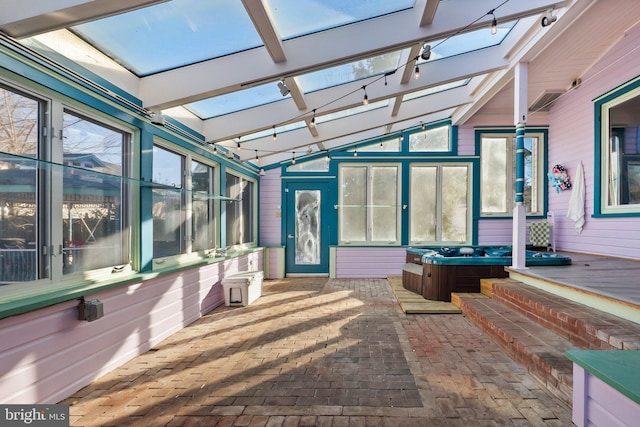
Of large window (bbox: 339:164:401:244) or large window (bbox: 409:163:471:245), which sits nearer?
large window (bbox: 409:163:471:245)

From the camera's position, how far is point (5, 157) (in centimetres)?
186

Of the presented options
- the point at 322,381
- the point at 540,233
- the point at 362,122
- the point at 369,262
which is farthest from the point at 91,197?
the point at 540,233

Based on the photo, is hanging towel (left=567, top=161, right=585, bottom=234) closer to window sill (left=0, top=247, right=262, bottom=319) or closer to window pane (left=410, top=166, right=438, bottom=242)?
window pane (left=410, top=166, right=438, bottom=242)

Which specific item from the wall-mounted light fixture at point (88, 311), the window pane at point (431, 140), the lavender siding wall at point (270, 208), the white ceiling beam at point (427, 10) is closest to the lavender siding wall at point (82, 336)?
the wall-mounted light fixture at point (88, 311)

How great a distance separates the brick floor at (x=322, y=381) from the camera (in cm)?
200

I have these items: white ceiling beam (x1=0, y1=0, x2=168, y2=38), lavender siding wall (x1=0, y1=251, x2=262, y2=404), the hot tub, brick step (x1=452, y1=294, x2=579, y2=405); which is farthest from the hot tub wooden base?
white ceiling beam (x1=0, y1=0, x2=168, y2=38)

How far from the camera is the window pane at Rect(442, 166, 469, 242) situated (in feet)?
22.4

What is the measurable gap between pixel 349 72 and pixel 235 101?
5.02 ft

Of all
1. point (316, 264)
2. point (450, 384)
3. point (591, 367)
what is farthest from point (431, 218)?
point (591, 367)

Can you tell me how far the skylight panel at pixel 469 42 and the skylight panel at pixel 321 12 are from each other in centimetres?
111

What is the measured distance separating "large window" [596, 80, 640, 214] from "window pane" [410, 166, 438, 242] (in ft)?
9.14

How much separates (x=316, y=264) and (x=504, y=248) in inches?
159

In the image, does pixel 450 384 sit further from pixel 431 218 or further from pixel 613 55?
pixel 613 55

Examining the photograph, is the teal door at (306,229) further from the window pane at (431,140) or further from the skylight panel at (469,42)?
the skylight panel at (469,42)
